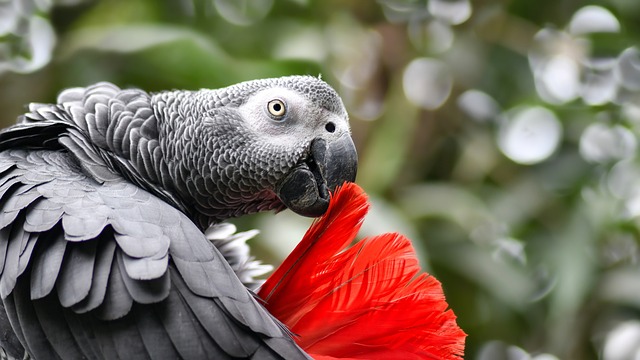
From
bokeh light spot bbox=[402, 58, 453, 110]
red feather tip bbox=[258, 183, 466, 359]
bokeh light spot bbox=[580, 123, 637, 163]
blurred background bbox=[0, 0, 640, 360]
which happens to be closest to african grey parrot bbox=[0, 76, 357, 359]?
red feather tip bbox=[258, 183, 466, 359]

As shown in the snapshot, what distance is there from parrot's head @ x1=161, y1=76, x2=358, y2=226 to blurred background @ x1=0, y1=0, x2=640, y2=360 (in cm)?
103

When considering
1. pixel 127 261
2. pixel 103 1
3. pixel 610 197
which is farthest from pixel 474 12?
pixel 127 261

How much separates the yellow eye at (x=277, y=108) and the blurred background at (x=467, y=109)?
3.51ft

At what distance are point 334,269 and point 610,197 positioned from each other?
1.93m

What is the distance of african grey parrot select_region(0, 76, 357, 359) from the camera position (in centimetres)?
113

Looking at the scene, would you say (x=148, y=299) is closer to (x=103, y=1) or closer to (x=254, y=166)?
(x=254, y=166)

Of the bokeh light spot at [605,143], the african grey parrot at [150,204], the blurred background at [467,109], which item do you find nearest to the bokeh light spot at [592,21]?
the blurred background at [467,109]

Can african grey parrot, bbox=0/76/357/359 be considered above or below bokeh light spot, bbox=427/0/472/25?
below

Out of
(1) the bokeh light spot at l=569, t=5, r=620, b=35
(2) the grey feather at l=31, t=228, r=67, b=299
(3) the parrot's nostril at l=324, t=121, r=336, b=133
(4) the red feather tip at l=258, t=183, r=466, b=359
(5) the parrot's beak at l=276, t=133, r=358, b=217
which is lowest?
(2) the grey feather at l=31, t=228, r=67, b=299

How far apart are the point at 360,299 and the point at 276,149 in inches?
13.1

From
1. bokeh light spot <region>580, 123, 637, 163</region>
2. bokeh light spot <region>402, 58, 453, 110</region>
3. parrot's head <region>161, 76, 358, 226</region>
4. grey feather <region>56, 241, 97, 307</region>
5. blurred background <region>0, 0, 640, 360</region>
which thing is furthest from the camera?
bokeh light spot <region>402, 58, 453, 110</region>

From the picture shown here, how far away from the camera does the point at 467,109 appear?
340 centimetres

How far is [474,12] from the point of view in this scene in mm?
3387

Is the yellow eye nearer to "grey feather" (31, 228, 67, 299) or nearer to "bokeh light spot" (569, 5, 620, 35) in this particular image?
"grey feather" (31, 228, 67, 299)
